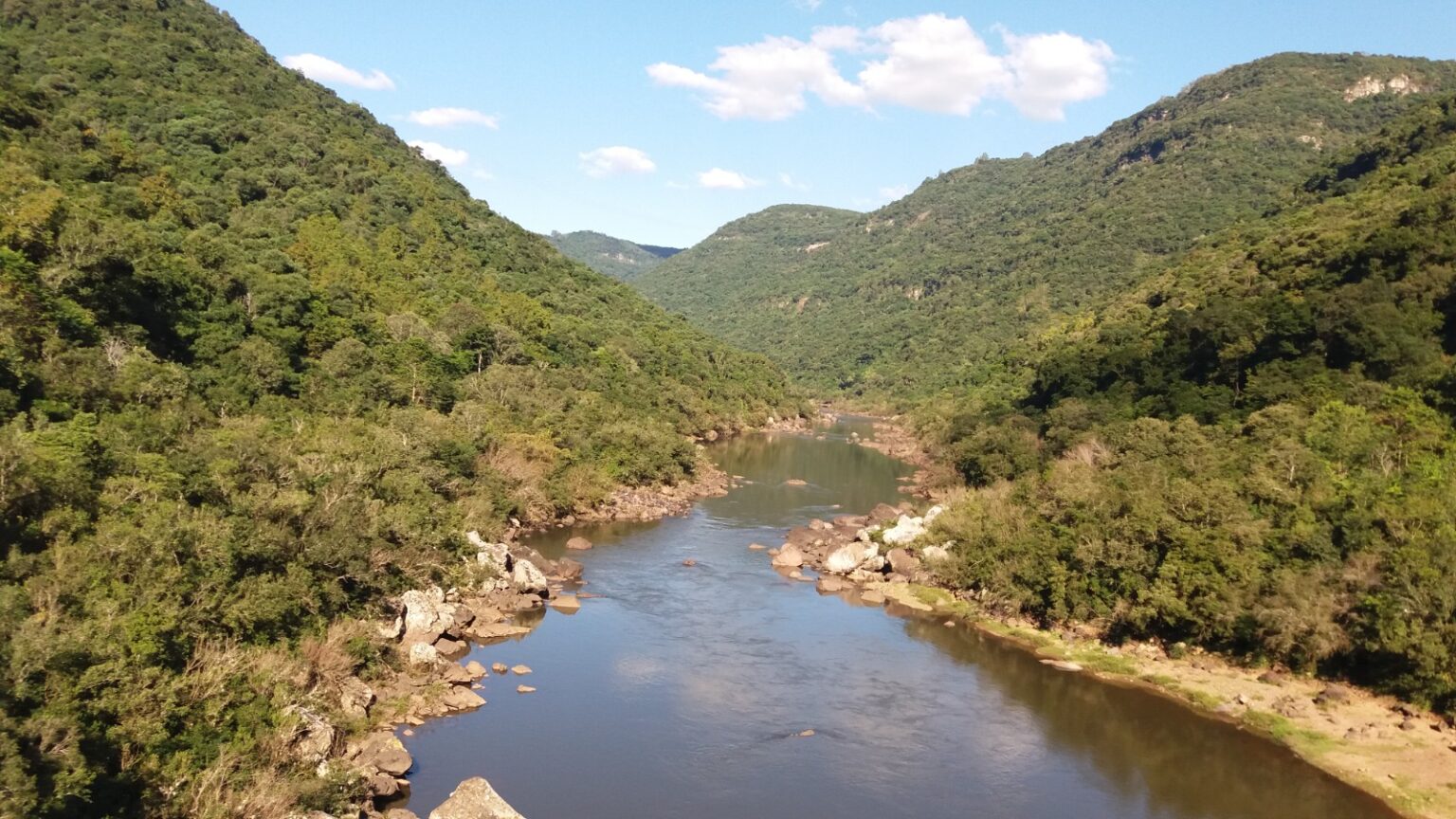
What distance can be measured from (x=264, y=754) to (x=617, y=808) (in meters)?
Result: 8.45

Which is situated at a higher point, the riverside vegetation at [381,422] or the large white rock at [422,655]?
the riverside vegetation at [381,422]

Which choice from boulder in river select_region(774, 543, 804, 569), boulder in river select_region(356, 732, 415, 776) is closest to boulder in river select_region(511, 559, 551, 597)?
boulder in river select_region(774, 543, 804, 569)

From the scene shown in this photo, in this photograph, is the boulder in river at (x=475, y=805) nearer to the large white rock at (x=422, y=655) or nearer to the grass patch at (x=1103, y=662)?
the large white rock at (x=422, y=655)

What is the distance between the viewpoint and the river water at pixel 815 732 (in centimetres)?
2381

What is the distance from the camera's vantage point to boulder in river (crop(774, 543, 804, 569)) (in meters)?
48.3

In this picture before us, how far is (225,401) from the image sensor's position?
40656mm

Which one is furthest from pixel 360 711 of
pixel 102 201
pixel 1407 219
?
pixel 1407 219

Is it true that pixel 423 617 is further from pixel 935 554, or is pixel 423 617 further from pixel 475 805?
pixel 935 554

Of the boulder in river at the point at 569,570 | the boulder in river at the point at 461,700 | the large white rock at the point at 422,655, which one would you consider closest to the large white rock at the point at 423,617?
the large white rock at the point at 422,655

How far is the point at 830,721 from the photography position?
28.6 meters

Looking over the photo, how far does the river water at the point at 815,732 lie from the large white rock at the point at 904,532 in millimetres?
7674

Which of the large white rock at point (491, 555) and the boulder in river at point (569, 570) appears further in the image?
the boulder in river at point (569, 570)

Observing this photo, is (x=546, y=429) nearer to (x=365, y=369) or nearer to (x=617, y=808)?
(x=365, y=369)

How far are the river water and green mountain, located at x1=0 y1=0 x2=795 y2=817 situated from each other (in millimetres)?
5829
